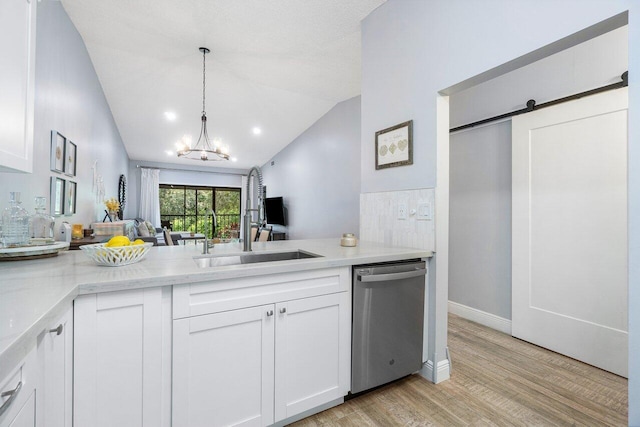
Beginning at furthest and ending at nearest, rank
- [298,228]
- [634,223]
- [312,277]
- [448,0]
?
1. [298,228]
2. [448,0]
3. [312,277]
4. [634,223]

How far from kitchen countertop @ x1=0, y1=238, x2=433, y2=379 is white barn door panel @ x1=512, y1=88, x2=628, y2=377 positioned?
1.37 meters

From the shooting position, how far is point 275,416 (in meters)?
1.41

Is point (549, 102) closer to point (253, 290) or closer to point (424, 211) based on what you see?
point (424, 211)

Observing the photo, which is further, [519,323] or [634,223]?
[519,323]

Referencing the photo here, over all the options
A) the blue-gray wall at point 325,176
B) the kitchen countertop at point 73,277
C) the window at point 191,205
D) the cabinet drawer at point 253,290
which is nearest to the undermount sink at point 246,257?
the kitchen countertop at point 73,277

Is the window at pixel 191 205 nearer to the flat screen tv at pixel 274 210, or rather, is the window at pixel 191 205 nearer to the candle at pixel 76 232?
the flat screen tv at pixel 274 210

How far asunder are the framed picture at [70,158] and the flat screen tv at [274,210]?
4314 millimetres

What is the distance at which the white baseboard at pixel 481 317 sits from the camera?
2.67 metres

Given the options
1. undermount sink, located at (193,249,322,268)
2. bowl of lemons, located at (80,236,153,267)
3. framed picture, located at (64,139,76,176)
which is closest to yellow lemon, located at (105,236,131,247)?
bowl of lemons, located at (80,236,153,267)

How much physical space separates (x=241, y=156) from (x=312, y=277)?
6642mm

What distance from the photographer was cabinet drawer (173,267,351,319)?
1212 mm

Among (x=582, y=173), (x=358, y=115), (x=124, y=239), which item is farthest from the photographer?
(x=358, y=115)

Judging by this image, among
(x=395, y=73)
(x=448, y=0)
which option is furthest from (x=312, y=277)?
(x=448, y=0)

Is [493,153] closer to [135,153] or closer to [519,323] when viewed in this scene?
[519,323]
